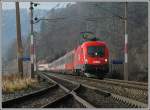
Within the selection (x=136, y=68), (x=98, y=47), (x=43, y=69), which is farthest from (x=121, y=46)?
(x=43, y=69)

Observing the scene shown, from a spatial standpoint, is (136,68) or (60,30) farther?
(60,30)

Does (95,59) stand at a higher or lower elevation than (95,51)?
lower

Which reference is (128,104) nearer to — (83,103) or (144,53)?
(83,103)

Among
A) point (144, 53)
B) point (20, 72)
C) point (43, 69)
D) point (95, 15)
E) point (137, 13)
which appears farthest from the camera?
point (43, 69)

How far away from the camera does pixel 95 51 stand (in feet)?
79.8

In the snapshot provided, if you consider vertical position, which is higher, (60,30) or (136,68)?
(60,30)

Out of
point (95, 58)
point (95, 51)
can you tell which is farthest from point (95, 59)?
point (95, 51)

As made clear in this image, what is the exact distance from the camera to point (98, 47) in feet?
79.6

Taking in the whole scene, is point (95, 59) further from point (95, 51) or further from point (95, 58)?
point (95, 51)

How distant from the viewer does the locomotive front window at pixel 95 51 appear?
2393cm

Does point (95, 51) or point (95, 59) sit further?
point (95, 51)

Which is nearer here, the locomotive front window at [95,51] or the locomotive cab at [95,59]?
the locomotive cab at [95,59]

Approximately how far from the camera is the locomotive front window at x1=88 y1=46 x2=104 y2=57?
23933 mm

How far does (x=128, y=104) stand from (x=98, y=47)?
45.5 ft
